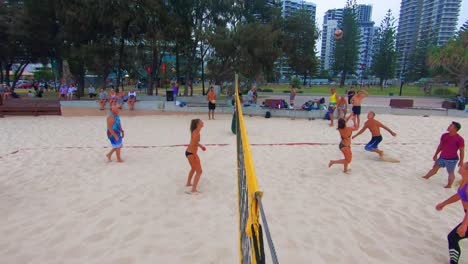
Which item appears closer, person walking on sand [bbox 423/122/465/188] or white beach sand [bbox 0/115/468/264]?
white beach sand [bbox 0/115/468/264]

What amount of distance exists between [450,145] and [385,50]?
48799 millimetres

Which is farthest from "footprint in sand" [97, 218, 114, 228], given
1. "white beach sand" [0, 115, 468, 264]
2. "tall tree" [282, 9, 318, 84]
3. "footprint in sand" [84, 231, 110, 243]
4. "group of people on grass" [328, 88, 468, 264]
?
"tall tree" [282, 9, 318, 84]

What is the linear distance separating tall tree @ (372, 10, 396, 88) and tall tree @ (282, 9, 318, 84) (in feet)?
83.0

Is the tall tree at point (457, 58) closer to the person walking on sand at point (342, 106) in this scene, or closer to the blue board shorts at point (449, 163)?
the person walking on sand at point (342, 106)

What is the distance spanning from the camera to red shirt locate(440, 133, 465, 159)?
17.2 feet

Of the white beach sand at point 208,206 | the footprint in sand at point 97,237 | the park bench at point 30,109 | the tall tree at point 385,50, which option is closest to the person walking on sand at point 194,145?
the white beach sand at point 208,206

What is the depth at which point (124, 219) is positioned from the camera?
4121mm

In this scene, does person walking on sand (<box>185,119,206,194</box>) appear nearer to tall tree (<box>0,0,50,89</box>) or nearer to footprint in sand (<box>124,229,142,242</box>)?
footprint in sand (<box>124,229,142,242</box>)

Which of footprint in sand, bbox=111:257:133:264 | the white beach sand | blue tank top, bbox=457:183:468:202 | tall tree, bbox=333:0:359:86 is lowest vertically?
footprint in sand, bbox=111:257:133:264

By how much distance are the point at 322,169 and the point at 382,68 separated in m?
48.9

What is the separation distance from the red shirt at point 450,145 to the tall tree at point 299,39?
21.1m

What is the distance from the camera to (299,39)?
86.4 ft

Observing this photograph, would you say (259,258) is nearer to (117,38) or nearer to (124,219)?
(124,219)

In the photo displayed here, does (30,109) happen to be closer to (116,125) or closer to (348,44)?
(116,125)
